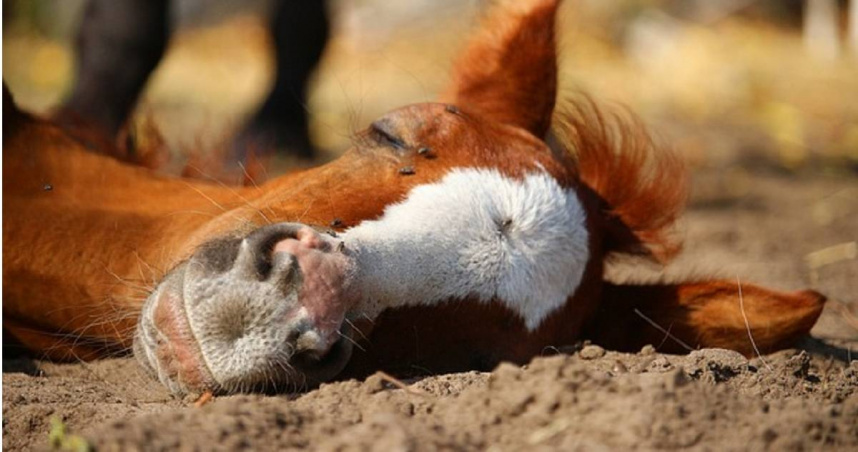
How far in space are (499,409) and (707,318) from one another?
4.74 feet

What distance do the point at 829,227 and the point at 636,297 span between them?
132 inches

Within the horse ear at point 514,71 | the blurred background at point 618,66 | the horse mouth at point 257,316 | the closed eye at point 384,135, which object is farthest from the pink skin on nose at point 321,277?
the blurred background at point 618,66

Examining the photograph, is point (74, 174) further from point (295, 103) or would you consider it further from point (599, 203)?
point (295, 103)

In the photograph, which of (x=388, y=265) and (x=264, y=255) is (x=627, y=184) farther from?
(x=264, y=255)

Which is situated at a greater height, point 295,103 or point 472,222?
point 472,222

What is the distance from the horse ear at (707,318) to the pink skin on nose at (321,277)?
4.04 feet

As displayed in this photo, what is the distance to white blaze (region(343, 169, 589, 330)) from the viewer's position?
9.41 feet

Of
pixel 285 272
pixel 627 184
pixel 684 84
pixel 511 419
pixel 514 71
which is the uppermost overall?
pixel 285 272

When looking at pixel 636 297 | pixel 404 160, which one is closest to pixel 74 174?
pixel 404 160

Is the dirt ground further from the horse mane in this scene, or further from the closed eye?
the horse mane

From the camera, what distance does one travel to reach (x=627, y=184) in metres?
3.78

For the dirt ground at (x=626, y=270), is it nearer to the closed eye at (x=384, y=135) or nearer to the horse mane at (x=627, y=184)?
the closed eye at (x=384, y=135)

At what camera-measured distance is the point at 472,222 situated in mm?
3053

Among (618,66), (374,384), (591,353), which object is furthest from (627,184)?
(618,66)
